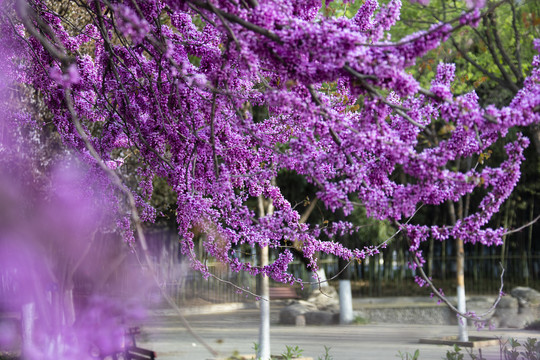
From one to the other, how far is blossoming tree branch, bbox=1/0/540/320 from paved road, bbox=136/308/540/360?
28.3 feet

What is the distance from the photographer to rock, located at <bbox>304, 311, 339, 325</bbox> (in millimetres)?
19984

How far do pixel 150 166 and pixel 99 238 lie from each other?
552 inches

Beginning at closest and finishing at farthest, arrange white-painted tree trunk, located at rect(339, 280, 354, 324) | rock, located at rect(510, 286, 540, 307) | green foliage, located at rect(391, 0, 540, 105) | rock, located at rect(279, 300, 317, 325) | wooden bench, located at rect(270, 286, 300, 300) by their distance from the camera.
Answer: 1. green foliage, located at rect(391, 0, 540, 105)
2. white-painted tree trunk, located at rect(339, 280, 354, 324)
3. rock, located at rect(510, 286, 540, 307)
4. rock, located at rect(279, 300, 317, 325)
5. wooden bench, located at rect(270, 286, 300, 300)

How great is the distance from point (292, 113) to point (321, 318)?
53.2ft

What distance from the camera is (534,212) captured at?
2753cm

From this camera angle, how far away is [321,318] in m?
20.1

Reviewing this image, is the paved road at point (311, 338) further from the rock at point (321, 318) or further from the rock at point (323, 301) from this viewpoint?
the rock at point (323, 301)

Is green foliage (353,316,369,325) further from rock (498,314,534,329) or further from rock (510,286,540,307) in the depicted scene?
rock (510,286,540,307)

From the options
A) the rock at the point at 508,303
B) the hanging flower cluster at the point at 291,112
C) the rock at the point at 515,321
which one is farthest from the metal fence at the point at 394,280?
the hanging flower cluster at the point at 291,112

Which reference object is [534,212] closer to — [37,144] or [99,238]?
[99,238]

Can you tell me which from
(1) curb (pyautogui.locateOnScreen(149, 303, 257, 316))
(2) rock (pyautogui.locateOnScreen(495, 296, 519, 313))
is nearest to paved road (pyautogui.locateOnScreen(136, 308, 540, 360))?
(2) rock (pyautogui.locateOnScreen(495, 296, 519, 313))

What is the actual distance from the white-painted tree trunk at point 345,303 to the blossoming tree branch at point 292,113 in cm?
1373

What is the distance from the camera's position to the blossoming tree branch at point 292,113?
2828mm

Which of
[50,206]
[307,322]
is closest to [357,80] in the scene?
[50,206]
